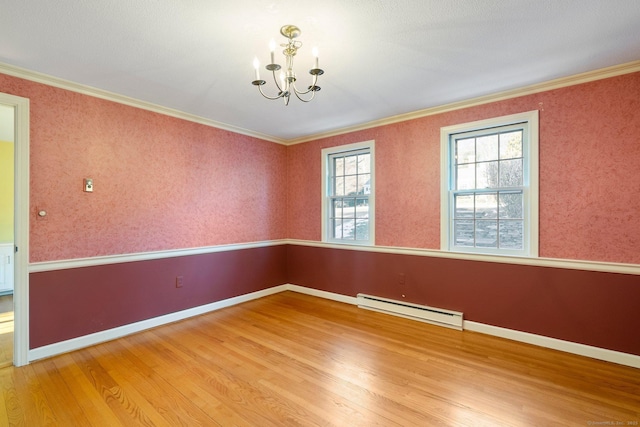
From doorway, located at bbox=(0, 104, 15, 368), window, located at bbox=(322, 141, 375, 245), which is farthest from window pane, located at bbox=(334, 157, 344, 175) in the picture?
doorway, located at bbox=(0, 104, 15, 368)

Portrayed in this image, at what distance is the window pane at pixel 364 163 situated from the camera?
423 centimetres

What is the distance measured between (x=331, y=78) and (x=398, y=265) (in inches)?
93.8

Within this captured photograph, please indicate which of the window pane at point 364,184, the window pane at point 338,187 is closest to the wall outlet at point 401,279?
the window pane at point 364,184

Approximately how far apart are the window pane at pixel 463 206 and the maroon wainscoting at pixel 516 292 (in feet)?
1.75

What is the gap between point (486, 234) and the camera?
10.8 feet

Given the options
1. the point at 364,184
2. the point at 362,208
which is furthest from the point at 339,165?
the point at 362,208

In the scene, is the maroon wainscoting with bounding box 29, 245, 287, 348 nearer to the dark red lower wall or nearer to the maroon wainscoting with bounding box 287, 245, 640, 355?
the dark red lower wall

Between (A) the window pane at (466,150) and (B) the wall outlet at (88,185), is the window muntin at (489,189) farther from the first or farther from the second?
(B) the wall outlet at (88,185)

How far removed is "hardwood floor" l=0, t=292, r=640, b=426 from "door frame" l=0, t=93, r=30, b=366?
25 centimetres

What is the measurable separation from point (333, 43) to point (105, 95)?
2421 millimetres

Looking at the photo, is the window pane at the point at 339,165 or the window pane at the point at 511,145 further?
the window pane at the point at 339,165

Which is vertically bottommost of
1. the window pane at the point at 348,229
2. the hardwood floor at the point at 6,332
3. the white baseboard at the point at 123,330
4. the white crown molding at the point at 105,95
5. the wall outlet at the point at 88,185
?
the hardwood floor at the point at 6,332

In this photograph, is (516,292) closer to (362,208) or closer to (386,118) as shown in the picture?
(362,208)

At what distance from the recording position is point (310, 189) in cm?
482
